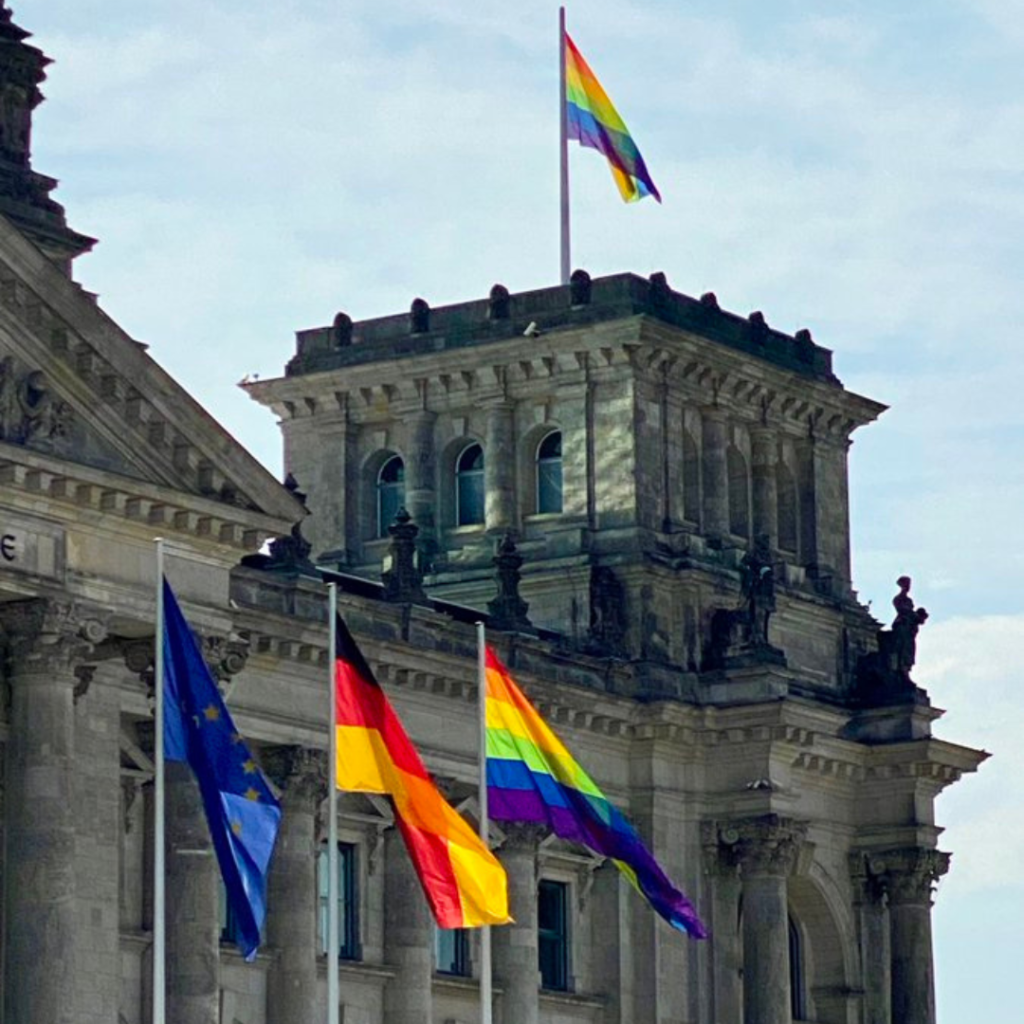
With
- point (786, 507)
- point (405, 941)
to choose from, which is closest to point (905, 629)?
point (786, 507)

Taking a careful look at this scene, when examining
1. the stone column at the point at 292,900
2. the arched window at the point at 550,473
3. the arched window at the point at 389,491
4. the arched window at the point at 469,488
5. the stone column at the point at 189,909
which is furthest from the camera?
the arched window at the point at 389,491

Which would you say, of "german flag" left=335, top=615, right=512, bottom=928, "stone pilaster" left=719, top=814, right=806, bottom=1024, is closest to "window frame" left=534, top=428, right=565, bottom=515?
"stone pilaster" left=719, top=814, right=806, bottom=1024

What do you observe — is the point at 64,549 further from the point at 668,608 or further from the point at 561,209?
the point at 561,209

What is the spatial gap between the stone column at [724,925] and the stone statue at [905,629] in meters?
6.62

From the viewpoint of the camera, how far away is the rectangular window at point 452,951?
74.1m

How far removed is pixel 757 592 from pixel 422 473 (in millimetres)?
8109

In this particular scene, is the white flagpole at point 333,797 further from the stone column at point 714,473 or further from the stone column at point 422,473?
the stone column at point 422,473

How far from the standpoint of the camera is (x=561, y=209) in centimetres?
8581

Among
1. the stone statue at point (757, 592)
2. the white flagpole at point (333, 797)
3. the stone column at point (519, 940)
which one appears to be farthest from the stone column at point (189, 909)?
the stone statue at point (757, 592)

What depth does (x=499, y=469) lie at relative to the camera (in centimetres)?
8194

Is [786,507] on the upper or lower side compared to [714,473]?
lower

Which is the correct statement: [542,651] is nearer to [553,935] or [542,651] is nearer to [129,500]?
[553,935]

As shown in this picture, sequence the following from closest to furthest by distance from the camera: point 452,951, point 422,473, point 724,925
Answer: point 452,951 < point 724,925 < point 422,473

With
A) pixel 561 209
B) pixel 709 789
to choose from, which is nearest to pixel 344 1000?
pixel 709 789
